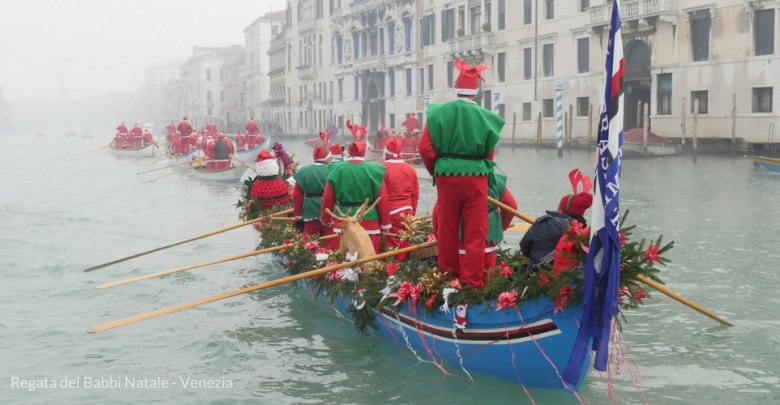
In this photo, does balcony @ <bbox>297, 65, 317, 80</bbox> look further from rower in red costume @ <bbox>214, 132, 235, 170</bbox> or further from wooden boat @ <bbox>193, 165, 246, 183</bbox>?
rower in red costume @ <bbox>214, 132, 235, 170</bbox>

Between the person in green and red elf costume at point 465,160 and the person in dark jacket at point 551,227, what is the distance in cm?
34

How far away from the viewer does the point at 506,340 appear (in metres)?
5.14

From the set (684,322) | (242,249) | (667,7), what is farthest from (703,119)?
(684,322)

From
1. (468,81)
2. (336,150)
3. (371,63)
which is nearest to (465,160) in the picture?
(468,81)

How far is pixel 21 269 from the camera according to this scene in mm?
11008

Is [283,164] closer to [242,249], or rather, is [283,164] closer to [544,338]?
[242,249]

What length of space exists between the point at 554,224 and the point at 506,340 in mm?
784

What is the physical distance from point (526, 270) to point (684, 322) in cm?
273

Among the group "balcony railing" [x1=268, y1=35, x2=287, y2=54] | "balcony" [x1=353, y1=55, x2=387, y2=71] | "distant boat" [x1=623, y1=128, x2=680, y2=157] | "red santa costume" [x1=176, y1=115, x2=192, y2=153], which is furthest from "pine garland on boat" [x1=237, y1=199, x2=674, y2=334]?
"balcony railing" [x1=268, y1=35, x2=287, y2=54]

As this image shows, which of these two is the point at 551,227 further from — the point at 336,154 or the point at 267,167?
the point at 267,167

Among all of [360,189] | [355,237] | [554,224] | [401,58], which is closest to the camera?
[554,224]

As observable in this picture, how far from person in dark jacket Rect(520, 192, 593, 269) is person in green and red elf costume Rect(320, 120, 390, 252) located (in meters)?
1.88

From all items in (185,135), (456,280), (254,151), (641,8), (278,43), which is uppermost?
(278,43)

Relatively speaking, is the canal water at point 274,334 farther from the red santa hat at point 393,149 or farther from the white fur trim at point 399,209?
the red santa hat at point 393,149
